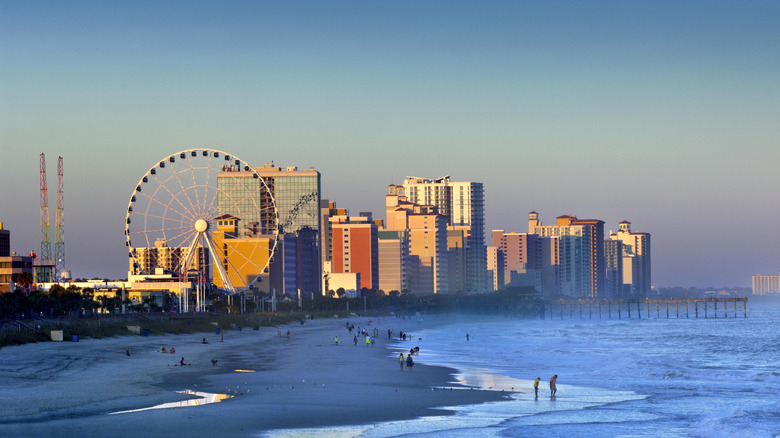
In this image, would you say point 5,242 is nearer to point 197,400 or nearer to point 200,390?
point 200,390

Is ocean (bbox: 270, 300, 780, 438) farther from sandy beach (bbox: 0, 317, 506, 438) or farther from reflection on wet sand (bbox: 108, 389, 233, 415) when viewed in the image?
reflection on wet sand (bbox: 108, 389, 233, 415)

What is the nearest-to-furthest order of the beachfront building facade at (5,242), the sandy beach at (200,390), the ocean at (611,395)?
1. the sandy beach at (200,390)
2. the ocean at (611,395)
3. the beachfront building facade at (5,242)

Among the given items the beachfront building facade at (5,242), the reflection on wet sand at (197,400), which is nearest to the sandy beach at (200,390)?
the reflection on wet sand at (197,400)

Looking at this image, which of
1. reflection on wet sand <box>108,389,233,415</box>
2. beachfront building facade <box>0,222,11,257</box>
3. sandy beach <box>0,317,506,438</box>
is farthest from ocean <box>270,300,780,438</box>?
beachfront building facade <box>0,222,11,257</box>

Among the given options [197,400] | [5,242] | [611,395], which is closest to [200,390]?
[197,400]

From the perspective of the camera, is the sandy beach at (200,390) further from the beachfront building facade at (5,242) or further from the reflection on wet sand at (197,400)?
the beachfront building facade at (5,242)

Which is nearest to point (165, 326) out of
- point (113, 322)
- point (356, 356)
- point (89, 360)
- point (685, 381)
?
point (113, 322)

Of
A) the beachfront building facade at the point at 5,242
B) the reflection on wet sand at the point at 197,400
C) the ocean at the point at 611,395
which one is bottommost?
the ocean at the point at 611,395

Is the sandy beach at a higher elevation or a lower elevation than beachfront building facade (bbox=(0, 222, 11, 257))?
lower

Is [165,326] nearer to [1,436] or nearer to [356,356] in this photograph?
[356,356]

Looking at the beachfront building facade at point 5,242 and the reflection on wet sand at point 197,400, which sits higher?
the beachfront building facade at point 5,242
